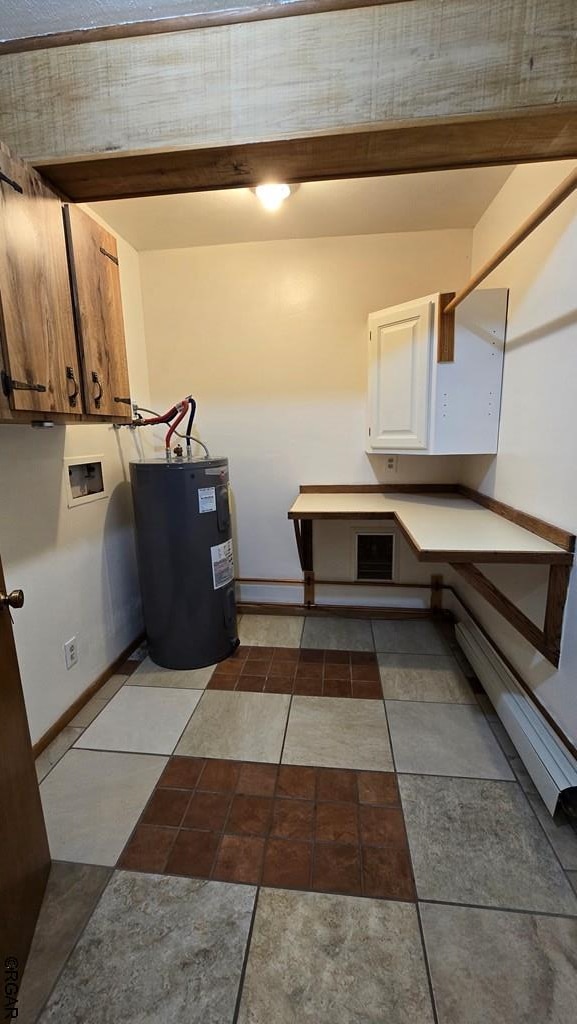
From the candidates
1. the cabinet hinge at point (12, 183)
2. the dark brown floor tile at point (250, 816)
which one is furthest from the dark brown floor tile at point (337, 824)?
the cabinet hinge at point (12, 183)

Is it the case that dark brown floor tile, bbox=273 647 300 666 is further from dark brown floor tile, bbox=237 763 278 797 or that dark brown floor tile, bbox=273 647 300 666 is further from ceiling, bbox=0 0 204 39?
ceiling, bbox=0 0 204 39

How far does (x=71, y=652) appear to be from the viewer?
1.94 metres

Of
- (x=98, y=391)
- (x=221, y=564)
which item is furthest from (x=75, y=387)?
(x=221, y=564)

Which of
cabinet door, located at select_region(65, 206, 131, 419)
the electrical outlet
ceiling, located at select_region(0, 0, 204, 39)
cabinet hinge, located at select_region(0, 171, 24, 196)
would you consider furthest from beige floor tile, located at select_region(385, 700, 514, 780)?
ceiling, located at select_region(0, 0, 204, 39)

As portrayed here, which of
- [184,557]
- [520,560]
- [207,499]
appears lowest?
[184,557]

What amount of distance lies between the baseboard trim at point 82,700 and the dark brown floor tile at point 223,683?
0.56 metres

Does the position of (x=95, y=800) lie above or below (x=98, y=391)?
below

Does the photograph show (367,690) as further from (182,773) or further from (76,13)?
(76,13)

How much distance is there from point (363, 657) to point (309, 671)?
34 centimetres

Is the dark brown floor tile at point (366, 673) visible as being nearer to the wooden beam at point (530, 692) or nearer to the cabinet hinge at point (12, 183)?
the wooden beam at point (530, 692)

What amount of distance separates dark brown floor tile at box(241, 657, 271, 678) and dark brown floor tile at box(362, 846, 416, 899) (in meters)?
1.06

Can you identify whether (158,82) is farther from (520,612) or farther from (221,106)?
(520,612)

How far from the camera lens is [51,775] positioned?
62.7 inches

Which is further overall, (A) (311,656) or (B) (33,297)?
(A) (311,656)
